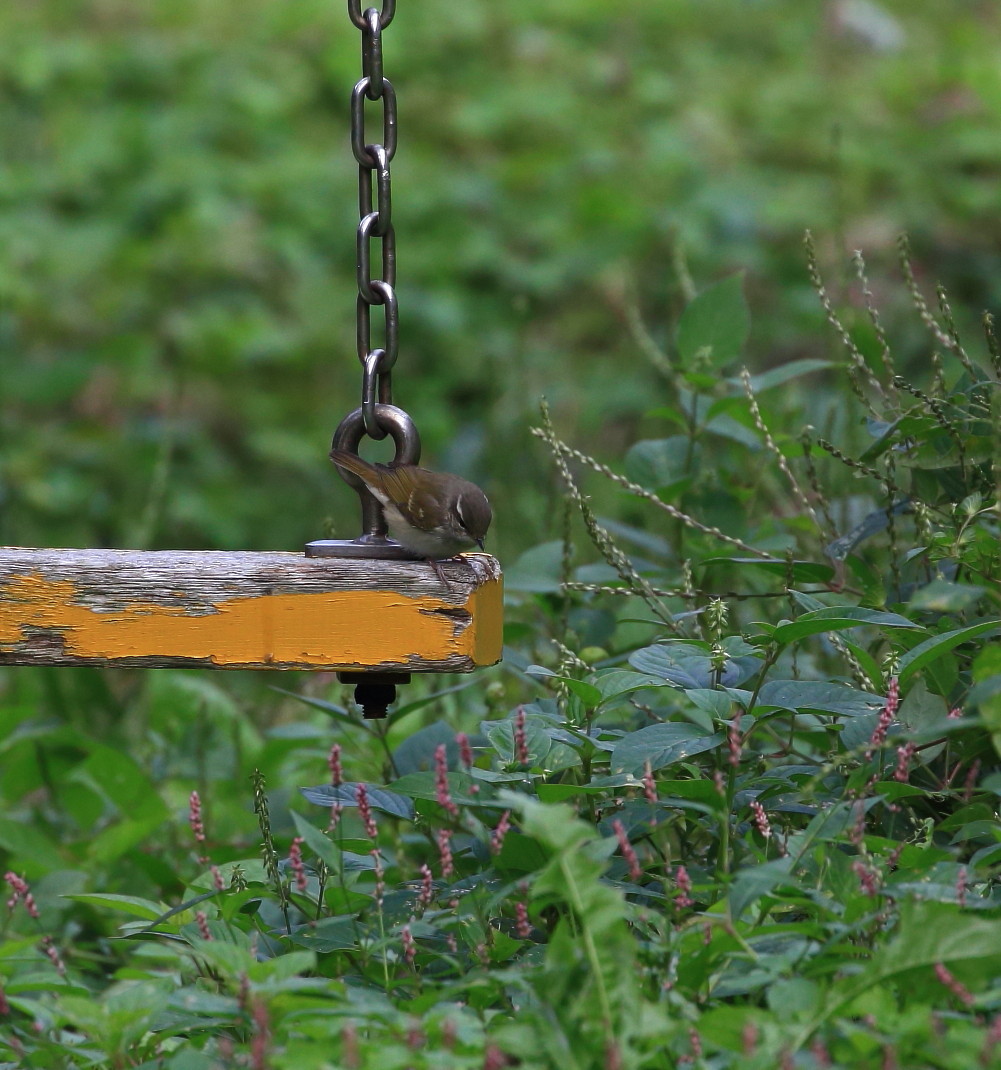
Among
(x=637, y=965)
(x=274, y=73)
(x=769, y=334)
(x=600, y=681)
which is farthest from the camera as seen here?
(x=274, y=73)

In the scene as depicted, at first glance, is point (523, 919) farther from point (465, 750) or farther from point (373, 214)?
point (373, 214)

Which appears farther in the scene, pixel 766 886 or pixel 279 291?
pixel 279 291

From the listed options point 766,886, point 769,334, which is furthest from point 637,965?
point 769,334

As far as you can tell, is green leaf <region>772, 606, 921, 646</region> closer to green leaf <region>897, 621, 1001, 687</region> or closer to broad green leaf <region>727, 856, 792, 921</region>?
green leaf <region>897, 621, 1001, 687</region>

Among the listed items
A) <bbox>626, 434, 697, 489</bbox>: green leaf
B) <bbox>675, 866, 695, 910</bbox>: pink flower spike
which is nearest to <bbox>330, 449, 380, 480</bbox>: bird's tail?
<bbox>626, 434, 697, 489</bbox>: green leaf

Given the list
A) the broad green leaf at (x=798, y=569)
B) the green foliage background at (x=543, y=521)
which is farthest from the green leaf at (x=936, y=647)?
the broad green leaf at (x=798, y=569)

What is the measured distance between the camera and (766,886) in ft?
4.06

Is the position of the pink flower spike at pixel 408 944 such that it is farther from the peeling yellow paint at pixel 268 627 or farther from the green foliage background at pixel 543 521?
the peeling yellow paint at pixel 268 627

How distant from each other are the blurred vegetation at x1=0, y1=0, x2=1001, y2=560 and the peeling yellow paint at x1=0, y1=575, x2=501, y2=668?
3.75 meters

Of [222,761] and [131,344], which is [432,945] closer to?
[222,761]

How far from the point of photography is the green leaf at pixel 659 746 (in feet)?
4.84

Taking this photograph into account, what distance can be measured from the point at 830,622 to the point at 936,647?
0.12 m

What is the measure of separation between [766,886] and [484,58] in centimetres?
665

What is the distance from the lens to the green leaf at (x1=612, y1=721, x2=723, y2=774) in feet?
4.84
